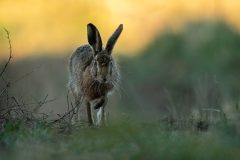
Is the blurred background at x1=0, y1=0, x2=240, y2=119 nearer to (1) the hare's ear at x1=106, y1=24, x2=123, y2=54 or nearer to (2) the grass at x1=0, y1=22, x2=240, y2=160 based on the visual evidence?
(2) the grass at x1=0, y1=22, x2=240, y2=160

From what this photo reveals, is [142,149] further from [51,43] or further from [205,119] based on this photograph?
[51,43]

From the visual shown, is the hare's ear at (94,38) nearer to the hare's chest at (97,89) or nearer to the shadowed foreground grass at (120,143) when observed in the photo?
the hare's chest at (97,89)

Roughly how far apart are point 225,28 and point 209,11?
A: 0.86 metres

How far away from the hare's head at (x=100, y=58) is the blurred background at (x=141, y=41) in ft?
17.8

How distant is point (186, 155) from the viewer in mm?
7148

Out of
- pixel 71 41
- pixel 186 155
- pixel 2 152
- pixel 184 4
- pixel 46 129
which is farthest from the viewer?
pixel 184 4

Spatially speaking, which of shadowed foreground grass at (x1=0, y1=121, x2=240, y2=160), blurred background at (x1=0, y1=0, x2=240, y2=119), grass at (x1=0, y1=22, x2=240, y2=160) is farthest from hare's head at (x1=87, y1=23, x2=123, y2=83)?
blurred background at (x1=0, y1=0, x2=240, y2=119)

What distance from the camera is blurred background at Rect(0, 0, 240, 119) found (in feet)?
59.2

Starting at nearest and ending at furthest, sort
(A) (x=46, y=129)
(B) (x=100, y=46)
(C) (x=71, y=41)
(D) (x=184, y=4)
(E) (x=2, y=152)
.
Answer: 1. (E) (x=2, y=152)
2. (A) (x=46, y=129)
3. (B) (x=100, y=46)
4. (C) (x=71, y=41)
5. (D) (x=184, y=4)

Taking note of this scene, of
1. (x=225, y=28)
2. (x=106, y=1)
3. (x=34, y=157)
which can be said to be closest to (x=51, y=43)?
(x=106, y=1)

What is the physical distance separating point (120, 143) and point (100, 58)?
10.7 feet

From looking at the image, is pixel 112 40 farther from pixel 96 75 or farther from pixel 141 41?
pixel 141 41

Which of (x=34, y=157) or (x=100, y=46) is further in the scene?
(x=100, y=46)

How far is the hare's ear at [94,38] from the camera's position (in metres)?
10.9
